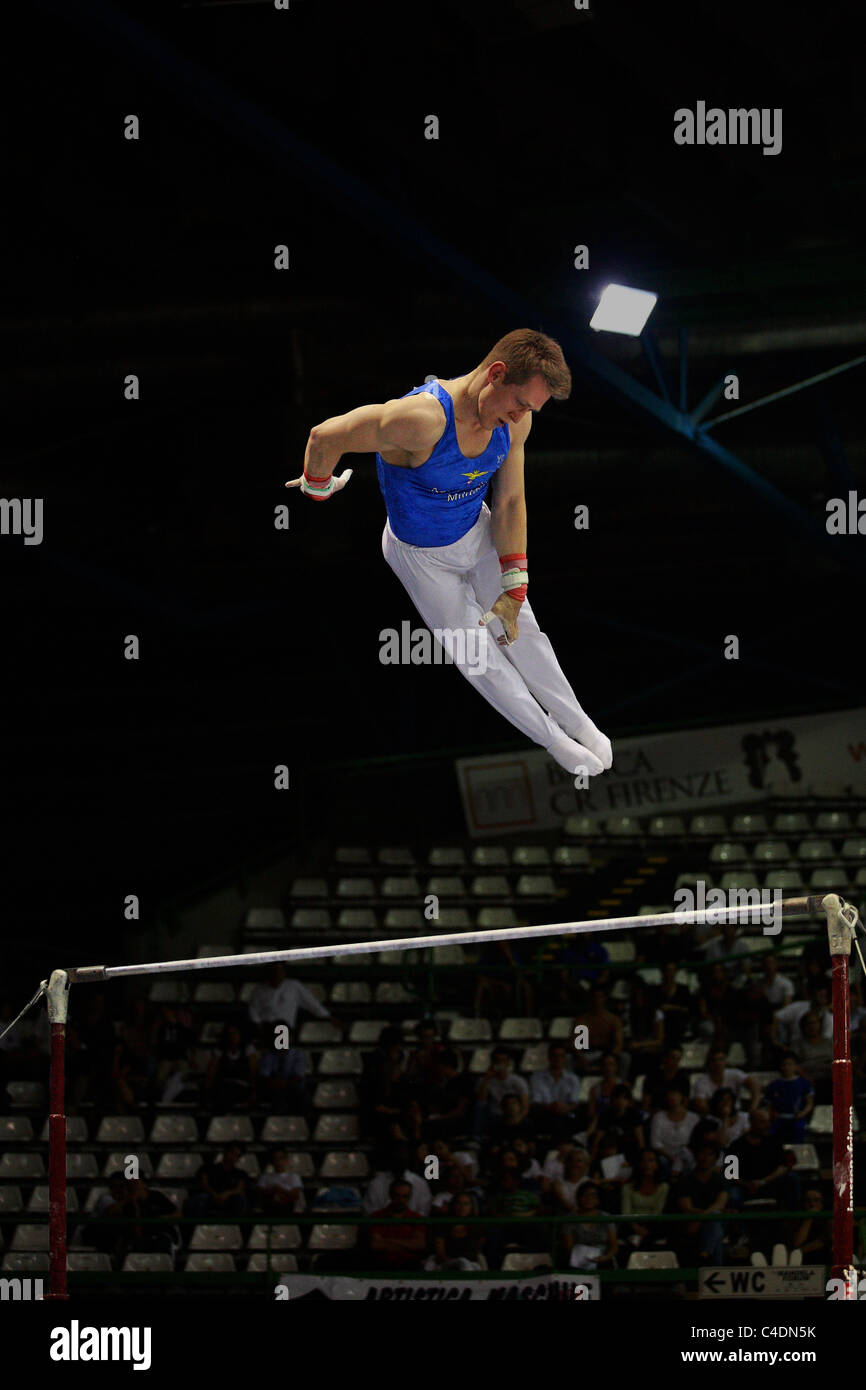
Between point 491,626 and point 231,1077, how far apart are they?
22.9 ft

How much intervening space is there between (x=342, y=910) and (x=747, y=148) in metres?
7.43

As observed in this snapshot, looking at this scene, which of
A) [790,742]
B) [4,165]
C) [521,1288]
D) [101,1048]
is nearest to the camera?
[521,1288]

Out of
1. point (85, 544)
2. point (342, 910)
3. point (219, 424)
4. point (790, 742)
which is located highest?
point (219, 424)

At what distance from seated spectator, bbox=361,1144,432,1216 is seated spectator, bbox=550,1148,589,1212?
906 millimetres

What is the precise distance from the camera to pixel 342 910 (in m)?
15.8

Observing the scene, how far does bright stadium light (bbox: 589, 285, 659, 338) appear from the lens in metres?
8.45

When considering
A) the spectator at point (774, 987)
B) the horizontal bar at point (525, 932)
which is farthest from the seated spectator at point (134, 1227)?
the spectator at point (774, 987)

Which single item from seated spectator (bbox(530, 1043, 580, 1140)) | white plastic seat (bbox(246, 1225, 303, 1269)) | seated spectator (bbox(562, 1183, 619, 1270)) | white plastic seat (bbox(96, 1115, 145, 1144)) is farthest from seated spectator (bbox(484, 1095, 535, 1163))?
white plastic seat (bbox(96, 1115, 145, 1144))

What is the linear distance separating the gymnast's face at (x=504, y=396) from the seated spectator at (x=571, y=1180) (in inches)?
232

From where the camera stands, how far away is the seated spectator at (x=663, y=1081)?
11.5 m

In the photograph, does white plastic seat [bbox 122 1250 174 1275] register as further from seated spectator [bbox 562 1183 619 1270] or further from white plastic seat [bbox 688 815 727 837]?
white plastic seat [bbox 688 815 727 837]

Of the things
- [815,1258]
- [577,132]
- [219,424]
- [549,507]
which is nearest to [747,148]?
[577,132]

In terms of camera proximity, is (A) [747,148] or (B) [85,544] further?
(B) [85,544]
